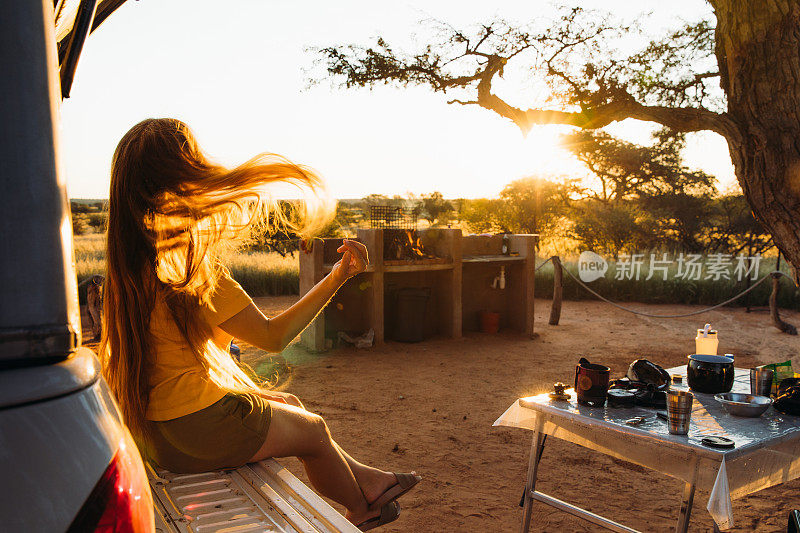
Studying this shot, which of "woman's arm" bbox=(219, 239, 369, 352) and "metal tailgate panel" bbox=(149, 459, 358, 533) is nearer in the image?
"metal tailgate panel" bbox=(149, 459, 358, 533)

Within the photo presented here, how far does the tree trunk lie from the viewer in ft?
15.1

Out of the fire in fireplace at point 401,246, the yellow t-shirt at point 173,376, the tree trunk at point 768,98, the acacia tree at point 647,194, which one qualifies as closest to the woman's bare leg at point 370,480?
the yellow t-shirt at point 173,376

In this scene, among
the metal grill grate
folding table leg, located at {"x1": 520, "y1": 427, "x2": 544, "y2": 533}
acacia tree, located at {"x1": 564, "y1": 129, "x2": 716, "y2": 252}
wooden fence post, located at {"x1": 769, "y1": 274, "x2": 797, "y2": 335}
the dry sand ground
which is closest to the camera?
folding table leg, located at {"x1": 520, "y1": 427, "x2": 544, "y2": 533}

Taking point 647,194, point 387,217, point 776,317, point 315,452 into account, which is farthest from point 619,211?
point 315,452

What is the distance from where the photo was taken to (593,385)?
281 centimetres

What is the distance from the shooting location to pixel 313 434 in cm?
229

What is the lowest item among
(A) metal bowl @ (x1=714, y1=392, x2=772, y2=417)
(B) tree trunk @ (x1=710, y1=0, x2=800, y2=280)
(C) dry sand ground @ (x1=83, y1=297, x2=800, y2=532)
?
(C) dry sand ground @ (x1=83, y1=297, x2=800, y2=532)

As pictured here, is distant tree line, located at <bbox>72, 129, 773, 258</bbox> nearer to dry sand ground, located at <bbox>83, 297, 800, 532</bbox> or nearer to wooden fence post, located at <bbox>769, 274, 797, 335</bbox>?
wooden fence post, located at <bbox>769, 274, 797, 335</bbox>

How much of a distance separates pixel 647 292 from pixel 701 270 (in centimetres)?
203

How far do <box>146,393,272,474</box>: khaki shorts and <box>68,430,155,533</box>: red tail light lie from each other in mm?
1266

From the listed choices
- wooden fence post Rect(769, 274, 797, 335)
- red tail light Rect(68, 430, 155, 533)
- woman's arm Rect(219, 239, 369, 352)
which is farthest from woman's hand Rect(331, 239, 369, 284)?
wooden fence post Rect(769, 274, 797, 335)

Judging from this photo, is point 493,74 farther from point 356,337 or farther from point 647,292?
point 647,292

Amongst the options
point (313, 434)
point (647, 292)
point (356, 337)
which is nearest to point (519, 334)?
point (356, 337)

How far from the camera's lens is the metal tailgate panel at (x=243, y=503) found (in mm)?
1782
